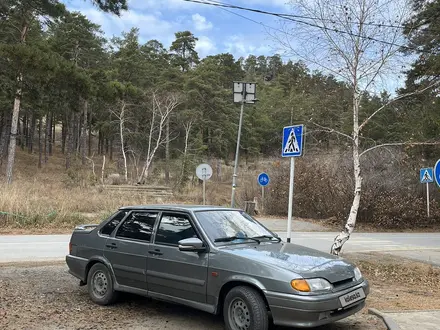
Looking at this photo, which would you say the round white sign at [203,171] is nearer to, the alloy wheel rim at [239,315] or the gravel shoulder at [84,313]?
the gravel shoulder at [84,313]

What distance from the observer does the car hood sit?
4859 mm

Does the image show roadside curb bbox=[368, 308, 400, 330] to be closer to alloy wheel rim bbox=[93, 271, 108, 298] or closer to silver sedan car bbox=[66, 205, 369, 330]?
silver sedan car bbox=[66, 205, 369, 330]

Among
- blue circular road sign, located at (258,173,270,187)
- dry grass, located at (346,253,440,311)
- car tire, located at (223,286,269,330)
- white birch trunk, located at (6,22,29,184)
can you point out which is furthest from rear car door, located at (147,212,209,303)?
blue circular road sign, located at (258,173,270,187)

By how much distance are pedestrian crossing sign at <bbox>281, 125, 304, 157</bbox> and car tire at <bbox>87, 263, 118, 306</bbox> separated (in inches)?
165

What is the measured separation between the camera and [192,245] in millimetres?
5266

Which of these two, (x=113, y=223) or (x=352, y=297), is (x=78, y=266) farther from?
(x=352, y=297)

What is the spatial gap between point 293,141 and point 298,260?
4.16 meters

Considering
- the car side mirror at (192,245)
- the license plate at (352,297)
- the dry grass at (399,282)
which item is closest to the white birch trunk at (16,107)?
the dry grass at (399,282)

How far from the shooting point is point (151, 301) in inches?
264

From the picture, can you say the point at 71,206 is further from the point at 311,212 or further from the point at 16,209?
the point at 311,212

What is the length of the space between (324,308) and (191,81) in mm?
46581

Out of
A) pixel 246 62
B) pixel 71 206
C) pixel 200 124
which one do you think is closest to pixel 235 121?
Result: pixel 200 124

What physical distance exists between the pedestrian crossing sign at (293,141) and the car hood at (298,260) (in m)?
3.38

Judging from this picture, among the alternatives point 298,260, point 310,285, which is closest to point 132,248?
point 298,260
